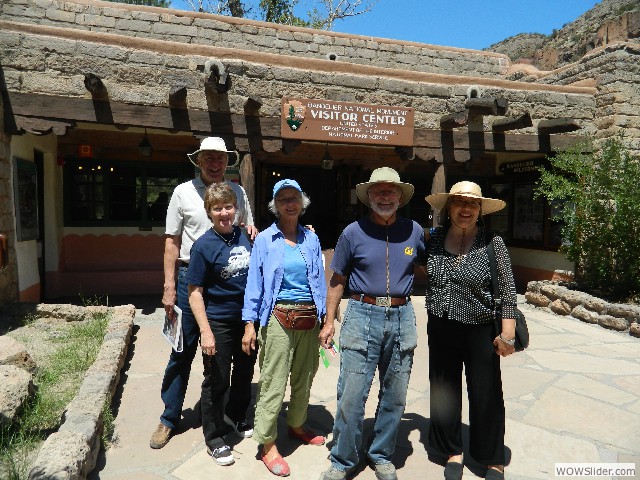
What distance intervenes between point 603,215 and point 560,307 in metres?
1.49

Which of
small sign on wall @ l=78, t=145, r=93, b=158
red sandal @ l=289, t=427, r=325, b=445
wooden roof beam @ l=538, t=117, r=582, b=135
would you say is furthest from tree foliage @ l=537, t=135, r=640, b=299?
small sign on wall @ l=78, t=145, r=93, b=158

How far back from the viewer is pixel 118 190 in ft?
28.7

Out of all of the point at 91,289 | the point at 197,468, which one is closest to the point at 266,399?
the point at 197,468

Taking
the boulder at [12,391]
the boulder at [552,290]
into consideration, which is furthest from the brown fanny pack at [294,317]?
the boulder at [552,290]

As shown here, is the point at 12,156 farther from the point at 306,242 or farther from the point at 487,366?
the point at 487,366

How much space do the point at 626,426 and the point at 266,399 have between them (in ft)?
8.63

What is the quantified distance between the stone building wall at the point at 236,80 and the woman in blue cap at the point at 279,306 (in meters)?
4.09

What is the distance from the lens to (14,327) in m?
Result: 5.26

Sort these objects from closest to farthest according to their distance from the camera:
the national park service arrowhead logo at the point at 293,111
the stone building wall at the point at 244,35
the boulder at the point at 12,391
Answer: the boulder at the point at 12,391
the national park service arrowhead logo at the point at 293,111
the stone building wall at the point at 244,35

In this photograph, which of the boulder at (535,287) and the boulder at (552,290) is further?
the boulder at (535,287)

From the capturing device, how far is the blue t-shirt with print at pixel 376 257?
261cm

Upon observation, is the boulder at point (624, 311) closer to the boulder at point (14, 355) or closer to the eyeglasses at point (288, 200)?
the eyeglasses at point (288, 200)

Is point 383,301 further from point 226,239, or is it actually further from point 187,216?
point 187,216

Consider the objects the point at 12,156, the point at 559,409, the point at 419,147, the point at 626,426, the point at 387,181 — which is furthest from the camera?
the point at 419,147
